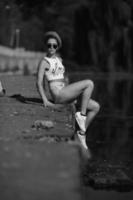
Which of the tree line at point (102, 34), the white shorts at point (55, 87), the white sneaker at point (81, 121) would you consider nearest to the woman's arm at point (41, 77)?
the white shorts at point (55, 87)

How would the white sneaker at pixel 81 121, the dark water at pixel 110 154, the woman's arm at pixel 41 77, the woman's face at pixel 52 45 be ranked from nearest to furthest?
the dark water at pixel 110 154 → the white sneaker at pixel 81 121 → the woman's face at pixel 52 45 → the woman's arm at pixel 41 77

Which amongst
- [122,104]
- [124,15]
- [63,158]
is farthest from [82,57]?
[63,158]

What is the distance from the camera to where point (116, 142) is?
8656mm

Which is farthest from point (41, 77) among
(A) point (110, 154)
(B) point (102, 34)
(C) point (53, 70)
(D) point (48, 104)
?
(B) point (102, 34)

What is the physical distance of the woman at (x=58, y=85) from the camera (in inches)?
252

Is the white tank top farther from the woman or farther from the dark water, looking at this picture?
the dark water

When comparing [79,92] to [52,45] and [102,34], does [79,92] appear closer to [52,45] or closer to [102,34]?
[52,45]

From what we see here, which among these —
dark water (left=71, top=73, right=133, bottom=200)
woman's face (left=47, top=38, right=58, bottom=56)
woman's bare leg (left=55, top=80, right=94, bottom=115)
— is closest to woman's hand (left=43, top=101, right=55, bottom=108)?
woman's bare leg (left=55, top=80, right=94, bottom=115)

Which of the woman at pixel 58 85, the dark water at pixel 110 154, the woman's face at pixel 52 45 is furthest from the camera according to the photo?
the woman's face at pixel 52 45

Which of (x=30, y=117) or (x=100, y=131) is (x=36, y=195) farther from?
(x=100, y=131)

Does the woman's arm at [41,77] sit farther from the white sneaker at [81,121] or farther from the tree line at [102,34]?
the tree line at [102,34]

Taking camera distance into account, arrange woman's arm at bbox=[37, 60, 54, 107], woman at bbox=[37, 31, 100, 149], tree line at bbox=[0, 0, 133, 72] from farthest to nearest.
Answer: tree line at bbox=[0, 0, 133, 72] → woman's arm at bbox=[37, 60, 54, 107] → woman at bbox=[37, 31, 100, 149]

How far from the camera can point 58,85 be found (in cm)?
670

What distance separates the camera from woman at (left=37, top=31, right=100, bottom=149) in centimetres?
639
